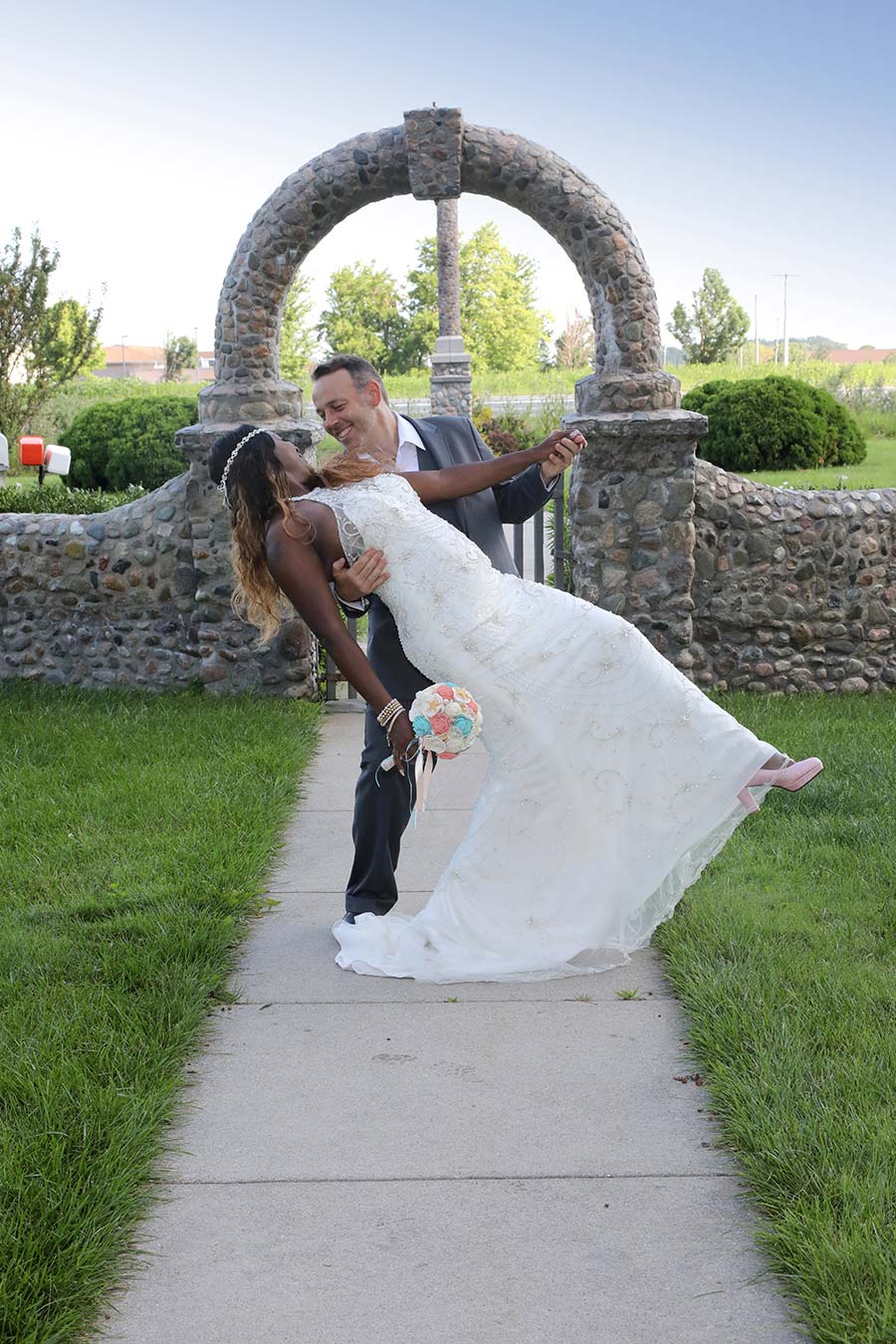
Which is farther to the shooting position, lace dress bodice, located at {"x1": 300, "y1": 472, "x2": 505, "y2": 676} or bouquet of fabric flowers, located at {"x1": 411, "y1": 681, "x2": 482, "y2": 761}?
lace dress bodice, located at {"x1": 300, "y1": 472, "x2": 505, "y2": 676}

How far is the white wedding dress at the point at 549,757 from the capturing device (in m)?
4.67

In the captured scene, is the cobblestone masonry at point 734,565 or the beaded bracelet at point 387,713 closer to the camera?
the beaded bracelet at point 387,713

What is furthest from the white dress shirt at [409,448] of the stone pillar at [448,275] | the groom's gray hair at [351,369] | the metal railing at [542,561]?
the stone pillar at [448,275]

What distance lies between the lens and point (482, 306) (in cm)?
→ 5806

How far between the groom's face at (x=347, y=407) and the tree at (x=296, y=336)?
4938 centimetres

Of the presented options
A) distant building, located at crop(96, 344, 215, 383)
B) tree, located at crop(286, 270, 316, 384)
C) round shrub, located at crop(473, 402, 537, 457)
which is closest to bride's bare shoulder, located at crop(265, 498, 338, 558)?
round shrub, located at crop(473, 402, 537, 457)

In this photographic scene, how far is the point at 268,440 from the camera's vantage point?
463cm

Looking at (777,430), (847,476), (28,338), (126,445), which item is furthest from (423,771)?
(28,338)

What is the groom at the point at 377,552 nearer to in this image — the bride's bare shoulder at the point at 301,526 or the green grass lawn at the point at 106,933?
the bride's bare shoulder at the point at 301,526

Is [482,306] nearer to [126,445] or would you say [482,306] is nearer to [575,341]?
[575,341]

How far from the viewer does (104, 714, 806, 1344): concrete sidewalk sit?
285cm

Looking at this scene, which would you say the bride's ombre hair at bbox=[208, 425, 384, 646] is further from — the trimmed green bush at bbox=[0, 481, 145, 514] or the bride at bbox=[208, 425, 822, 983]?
the trimmed green bush at bbox=[0, 481, 145, 514]

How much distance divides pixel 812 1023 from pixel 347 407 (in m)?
2.58

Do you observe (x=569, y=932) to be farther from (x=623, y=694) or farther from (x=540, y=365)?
(x=540, y=365)
